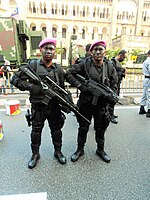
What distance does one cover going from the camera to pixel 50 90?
2146 millimetres

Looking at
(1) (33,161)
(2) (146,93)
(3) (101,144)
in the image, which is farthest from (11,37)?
(3) (101,144)

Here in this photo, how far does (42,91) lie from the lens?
2.12 m

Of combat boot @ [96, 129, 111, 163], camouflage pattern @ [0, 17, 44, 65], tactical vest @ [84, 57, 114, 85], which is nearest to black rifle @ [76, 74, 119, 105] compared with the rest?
tactical vest @ [84, 57, 114, 85]

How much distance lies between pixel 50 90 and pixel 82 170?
1161 mm

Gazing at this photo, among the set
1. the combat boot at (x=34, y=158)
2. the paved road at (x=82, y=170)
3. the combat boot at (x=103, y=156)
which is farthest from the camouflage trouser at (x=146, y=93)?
the combat boot at (x=34, y=158)

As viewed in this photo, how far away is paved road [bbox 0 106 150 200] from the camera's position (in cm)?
201

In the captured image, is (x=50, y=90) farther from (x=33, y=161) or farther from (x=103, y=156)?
(x=103, y=156)

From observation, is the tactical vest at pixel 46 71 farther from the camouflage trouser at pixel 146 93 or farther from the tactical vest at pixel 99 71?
the camouflage trouser at pixel 146 93

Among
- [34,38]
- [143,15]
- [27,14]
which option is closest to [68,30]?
[27,14]

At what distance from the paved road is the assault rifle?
85 centimetres

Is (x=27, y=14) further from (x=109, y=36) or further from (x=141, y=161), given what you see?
(x=141, y=161)

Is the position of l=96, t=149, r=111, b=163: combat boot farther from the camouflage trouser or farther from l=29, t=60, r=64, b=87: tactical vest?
the camouflage trouser

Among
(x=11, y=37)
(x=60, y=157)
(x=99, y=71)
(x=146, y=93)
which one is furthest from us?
(x=11, y=37)

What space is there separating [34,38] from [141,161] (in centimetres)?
775
